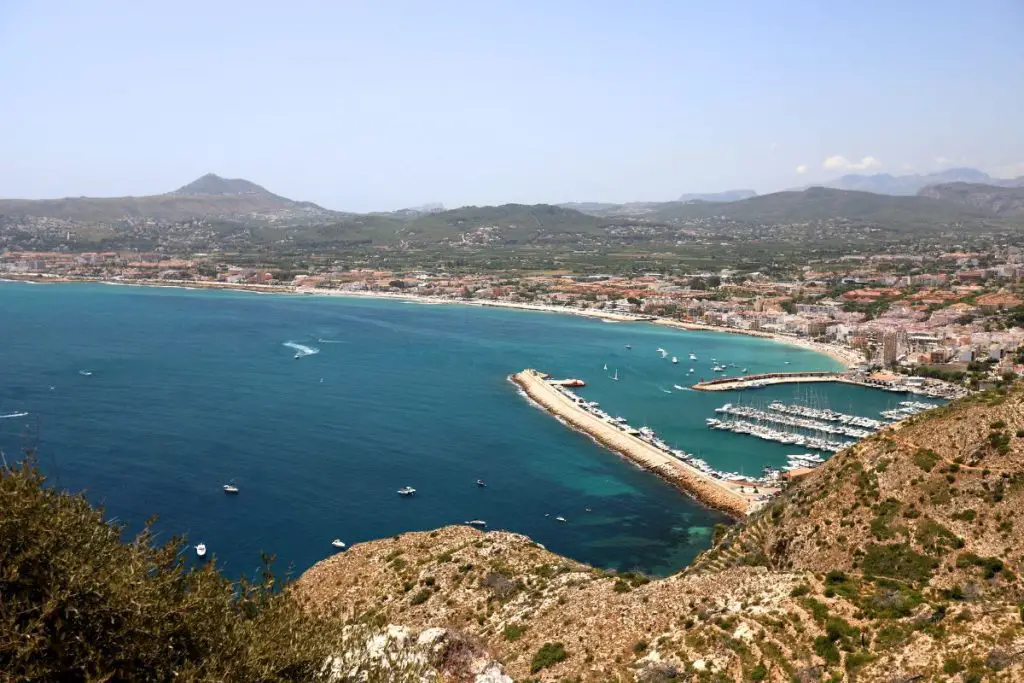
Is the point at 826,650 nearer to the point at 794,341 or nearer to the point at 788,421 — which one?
the point at 788,421

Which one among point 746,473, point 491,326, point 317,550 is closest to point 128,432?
point 317,550

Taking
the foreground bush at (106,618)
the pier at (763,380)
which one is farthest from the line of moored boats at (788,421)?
the foreground bush at (106,618)

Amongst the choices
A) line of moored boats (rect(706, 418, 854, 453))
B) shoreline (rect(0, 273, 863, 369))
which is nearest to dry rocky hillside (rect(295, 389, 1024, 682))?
line of moored boats (rect(706, 418, 854, 453))

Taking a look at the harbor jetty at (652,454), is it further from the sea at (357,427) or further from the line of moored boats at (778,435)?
the line of moored boats at (778,435)

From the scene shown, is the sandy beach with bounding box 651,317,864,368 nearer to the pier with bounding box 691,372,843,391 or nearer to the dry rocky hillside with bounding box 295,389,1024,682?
the pier with bounding box 691,372,843,391

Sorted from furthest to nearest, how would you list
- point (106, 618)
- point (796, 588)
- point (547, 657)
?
point (796, 588) < point (547, 657) < point (106, 618)

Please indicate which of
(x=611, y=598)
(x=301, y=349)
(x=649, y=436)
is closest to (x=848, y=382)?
(x=649, y=436)
